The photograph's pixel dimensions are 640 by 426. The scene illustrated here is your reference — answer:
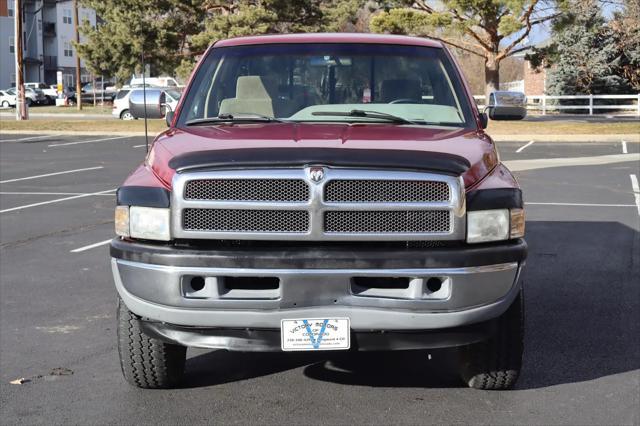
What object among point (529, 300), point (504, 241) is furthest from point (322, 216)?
point (529, 300)

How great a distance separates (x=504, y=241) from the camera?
488cm

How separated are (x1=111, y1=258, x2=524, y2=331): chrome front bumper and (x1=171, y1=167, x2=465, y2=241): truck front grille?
0.63 ft

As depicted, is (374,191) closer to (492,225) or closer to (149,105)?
(492,225)

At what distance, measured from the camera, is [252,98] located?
6172 mm

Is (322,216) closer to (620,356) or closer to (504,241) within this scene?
(504,241)

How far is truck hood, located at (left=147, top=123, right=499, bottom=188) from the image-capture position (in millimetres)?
4918

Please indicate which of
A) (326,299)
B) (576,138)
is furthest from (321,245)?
(576,138)

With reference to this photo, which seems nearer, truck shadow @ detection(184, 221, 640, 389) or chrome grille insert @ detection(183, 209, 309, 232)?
chrome grille insert @ detection(183, 209, 309, 232)

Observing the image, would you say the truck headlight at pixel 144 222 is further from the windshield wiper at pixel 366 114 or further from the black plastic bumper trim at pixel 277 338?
the windshield wiper at pixel 366 114

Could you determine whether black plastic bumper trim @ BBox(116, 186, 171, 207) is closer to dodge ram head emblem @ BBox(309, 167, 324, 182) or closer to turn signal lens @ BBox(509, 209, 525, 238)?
dodge ram head emblem @ BBox(309, 167, 324, 182)

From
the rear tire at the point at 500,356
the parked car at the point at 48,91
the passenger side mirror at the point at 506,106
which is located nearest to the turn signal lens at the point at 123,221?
the rear tire at the point at 500,356

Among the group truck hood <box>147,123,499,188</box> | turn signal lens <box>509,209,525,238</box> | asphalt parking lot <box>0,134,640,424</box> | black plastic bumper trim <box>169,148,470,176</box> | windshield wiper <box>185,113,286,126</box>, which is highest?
windshield wiper <box>185,113,286,126</box>

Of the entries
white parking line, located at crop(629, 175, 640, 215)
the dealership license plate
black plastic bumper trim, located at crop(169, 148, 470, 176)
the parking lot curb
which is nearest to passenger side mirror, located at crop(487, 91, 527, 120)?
black plastic bumper trim, located at crop(169, 148, 470, 176)

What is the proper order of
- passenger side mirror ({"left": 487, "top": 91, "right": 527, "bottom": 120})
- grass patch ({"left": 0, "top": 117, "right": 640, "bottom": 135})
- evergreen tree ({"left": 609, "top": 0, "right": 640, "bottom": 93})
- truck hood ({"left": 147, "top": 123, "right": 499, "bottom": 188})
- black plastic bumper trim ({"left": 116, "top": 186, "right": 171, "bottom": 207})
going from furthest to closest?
grass patch ({"left": 0, "top": 117, "right": 640, "bottom": 135}), evergreen tree ({"left": 609, "top": 0, "right": 640, "bottom": 93}), passenger side mirror ({"left": 487, "top": 91, "right": 527, "bottom": 120}), truck hood ({"left": 147, "top": 123, "right": 499, "bottom": 188}), black plastic bumper trim ({"left": 116, "top": 186, "right": 171, "bottom": 207})
